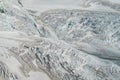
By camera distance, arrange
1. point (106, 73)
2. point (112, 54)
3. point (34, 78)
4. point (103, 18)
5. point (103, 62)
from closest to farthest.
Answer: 1. point (34, 78)
2. point (106, 73)
3. point (103, 62)
4. point (112, 54)
5. point (103, 18)

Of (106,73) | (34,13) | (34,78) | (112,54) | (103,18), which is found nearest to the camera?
(34,78)

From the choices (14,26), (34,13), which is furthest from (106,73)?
(34,13)

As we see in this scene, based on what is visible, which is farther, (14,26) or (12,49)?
(14,26)

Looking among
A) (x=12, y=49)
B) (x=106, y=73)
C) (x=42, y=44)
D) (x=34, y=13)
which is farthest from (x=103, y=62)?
(x=34, y=13)

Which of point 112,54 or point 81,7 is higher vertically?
point 81,7

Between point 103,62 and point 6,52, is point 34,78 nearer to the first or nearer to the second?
point 6,52

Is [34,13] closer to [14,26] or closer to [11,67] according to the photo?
[14,26]
